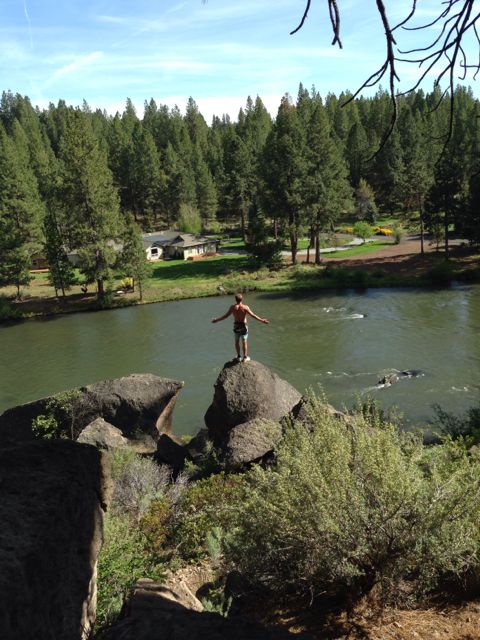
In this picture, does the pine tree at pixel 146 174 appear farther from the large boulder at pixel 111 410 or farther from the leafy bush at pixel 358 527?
the leafy bush at pixel 358 527

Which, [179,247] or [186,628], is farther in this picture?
[179,247]

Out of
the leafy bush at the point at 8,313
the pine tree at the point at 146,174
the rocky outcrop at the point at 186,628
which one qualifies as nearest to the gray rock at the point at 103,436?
the rocky outcrop at the point at 186,628

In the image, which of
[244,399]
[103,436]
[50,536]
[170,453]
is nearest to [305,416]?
[244,399]

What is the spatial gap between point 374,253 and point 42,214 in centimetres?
3479

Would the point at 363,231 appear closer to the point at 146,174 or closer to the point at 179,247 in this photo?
the point at 179,247

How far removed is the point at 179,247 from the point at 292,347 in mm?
39077

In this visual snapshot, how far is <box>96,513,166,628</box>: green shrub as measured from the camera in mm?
5384

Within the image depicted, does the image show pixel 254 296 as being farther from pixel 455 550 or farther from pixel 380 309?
pixel 455 550

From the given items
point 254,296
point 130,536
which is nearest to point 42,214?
point 254,296

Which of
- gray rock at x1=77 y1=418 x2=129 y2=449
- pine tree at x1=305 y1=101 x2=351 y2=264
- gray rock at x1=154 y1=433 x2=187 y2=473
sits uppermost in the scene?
pine tree at x1=305 y1=101 x2=351 y2=264

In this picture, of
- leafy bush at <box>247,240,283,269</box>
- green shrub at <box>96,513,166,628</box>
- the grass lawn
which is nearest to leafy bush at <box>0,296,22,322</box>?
leafy bush at <box>247,240,283,269</box>

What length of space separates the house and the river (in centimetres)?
2385

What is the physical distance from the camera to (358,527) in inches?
Result: 222

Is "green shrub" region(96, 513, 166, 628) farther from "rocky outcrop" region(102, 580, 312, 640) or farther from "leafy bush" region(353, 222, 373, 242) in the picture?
"leafy bush" region(353, 222, 373, 242)
